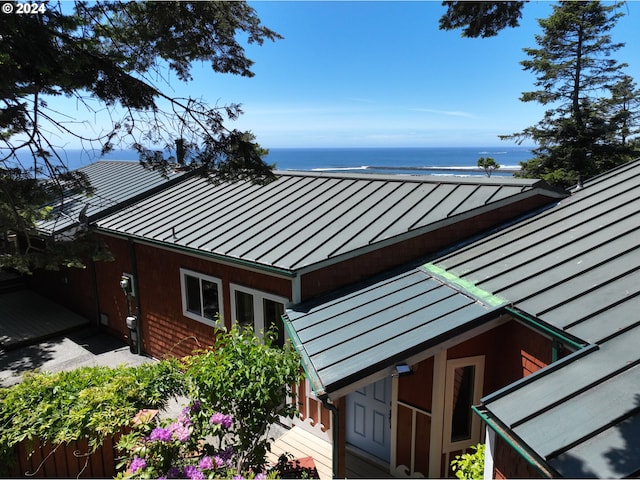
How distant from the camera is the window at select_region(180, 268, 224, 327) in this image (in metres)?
9.52

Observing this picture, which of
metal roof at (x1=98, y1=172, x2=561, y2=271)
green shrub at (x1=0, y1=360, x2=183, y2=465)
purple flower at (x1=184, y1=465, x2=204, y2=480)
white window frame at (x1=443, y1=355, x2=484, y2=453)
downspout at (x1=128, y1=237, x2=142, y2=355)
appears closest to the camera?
purple flower at (x1=184, y1=465, x2=204, y2=480)

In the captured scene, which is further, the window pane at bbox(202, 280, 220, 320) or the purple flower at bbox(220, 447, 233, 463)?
the window pane at bbox(202, 280, 220, 320)

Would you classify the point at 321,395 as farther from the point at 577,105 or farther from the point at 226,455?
the point at 577,105

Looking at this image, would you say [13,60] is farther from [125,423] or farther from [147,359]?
[147,359]

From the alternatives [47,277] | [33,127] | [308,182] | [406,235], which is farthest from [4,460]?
[47,277]

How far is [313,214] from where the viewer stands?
9.37 meters

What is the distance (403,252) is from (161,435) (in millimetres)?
5261

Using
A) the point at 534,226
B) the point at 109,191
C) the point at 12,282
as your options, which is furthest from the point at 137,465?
the point at 12,282

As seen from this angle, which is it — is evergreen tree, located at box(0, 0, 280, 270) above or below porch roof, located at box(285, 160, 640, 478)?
above

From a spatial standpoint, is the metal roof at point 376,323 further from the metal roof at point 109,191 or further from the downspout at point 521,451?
the metal roof at point 109,191

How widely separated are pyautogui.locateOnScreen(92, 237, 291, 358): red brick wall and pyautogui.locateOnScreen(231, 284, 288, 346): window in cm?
18

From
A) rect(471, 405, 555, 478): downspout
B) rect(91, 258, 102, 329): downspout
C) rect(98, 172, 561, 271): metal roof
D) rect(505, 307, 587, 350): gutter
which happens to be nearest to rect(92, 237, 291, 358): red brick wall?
rect(98, 172, 561, 271): metal roof

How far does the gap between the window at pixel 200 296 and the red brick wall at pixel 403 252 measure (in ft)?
8.97

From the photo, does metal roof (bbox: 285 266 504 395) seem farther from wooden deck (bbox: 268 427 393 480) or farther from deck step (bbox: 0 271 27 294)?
deck step (bbox: 0 271 27 294)
